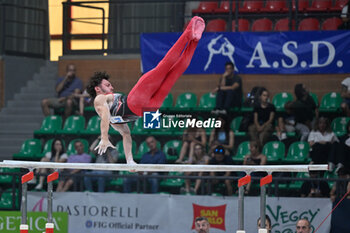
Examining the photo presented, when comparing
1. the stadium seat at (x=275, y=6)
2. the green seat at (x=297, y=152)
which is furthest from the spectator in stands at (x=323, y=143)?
the stadium seat at (x=275, y=6)

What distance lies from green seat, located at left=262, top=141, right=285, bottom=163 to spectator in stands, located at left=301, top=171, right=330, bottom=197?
116 centimetres

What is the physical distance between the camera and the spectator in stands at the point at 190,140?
34.7 ft

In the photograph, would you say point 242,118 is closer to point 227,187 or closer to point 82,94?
point 227,187

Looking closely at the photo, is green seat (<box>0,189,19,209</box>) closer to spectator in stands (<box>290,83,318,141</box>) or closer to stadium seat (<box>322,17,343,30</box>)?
spectator in stands (<box>290,83,318,141</box>)

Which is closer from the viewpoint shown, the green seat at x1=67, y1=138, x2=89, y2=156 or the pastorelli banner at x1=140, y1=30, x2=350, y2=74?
the pastorelli banner at x1=140, y1=30, x2=350, y2=74

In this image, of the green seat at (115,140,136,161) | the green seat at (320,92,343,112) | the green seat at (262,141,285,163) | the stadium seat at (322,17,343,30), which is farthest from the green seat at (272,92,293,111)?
the green seat at (115,140,136,161)

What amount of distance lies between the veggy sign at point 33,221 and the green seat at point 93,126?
2.45 metres

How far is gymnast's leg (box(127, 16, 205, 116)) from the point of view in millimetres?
6602

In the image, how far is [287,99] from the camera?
11.8m

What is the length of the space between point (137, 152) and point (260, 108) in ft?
7.41

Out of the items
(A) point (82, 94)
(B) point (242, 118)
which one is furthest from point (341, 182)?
(A) point (82, 94)

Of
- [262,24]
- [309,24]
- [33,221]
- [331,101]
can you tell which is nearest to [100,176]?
[33,221]

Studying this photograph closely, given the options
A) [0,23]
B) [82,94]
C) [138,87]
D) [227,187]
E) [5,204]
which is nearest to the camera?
[138,87]

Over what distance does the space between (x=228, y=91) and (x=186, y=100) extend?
1.30m
